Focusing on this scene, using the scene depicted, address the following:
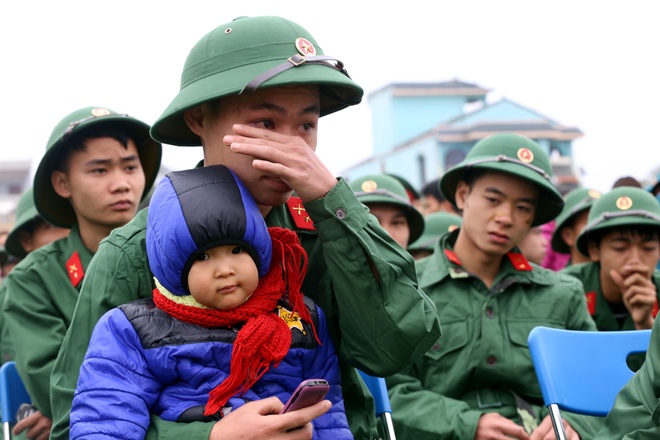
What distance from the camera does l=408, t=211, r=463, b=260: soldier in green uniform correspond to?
7.28 metres

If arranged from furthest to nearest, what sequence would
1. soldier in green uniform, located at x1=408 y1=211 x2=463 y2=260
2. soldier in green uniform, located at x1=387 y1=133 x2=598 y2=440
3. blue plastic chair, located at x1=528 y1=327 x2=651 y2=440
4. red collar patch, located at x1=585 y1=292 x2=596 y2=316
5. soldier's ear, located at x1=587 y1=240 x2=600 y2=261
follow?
soldier in green uniform, located at x1=408 y1=211 x2=463 y2=260
soldier's ear, located at x1=587 y1=240 x2=600 y2=261
red collar patch, located at x1=585 y1=292 x2=596 y2=316
soldier in green uniform, located at x1=387 y1=133 x2=598 y2=440
blue plastic chair, located at x1=528 y1=327 x2=651 y2=440

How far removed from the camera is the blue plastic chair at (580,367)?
11.8 ft

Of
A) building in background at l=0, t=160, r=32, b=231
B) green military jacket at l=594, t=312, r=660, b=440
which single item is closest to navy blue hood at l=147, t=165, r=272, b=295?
green military jacket at l=594, t=312, r=660, b=440

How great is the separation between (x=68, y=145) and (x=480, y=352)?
243cm

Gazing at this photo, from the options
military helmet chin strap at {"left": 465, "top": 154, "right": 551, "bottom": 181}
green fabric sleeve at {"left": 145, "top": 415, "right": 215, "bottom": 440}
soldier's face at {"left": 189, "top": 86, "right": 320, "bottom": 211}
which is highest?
soldier's face at {"left": 189, "top": 86, "right": 320, "bottom": 211}

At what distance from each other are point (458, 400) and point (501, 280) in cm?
72

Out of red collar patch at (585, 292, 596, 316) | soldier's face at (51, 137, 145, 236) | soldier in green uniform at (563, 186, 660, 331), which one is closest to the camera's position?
soldier's face at (51, 137, 145, 236)

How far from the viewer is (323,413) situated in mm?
2646

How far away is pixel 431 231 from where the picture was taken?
25.1ft

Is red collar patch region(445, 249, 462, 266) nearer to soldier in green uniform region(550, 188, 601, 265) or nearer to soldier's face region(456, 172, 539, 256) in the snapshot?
soldier's face region(456, 172, 539, 256)

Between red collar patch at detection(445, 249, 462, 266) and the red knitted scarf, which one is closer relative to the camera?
the red knitted scarf

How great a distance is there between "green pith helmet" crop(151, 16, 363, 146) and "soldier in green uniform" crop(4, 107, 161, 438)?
182 centimetres

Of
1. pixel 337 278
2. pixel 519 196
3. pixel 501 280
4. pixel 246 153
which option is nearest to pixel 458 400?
pixel 501 280

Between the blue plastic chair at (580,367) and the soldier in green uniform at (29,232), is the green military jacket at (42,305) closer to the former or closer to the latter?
the soldier in green uniform at (29,232)
